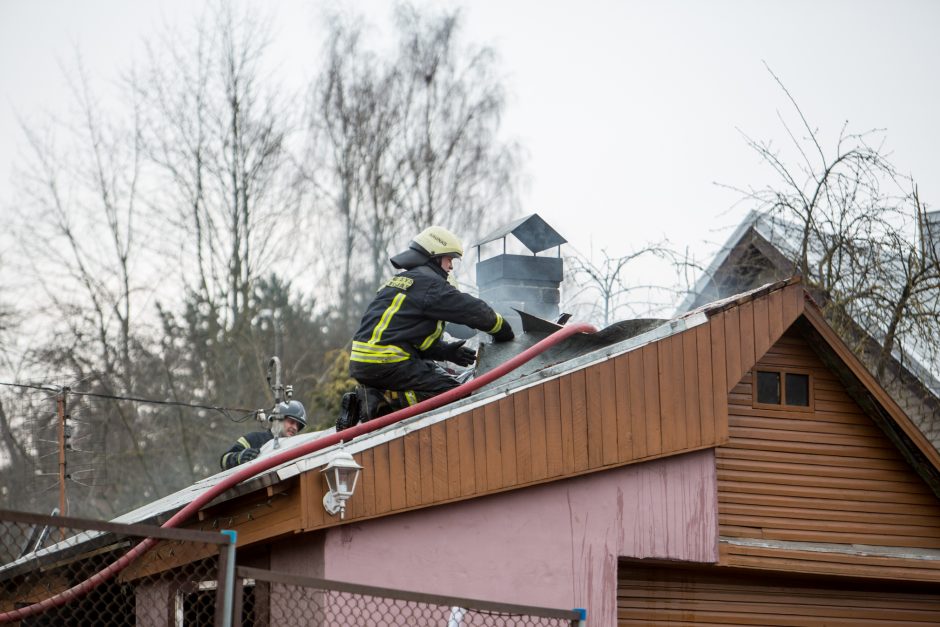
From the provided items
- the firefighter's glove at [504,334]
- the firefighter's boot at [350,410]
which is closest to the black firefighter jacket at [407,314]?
the firefighter's glove at [504,334]

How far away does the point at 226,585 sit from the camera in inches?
199

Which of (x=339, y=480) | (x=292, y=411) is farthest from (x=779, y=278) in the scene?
(x=339, y=480)

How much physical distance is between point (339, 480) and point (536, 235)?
6203 millimetres

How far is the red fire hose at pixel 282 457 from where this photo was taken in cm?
719

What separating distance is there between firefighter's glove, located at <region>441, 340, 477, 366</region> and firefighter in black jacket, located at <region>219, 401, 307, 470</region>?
268 centimetres

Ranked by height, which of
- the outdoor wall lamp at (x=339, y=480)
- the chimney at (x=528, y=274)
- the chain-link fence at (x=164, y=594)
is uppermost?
the chimney at (x=528, y=274)

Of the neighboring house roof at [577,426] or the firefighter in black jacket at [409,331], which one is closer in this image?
the neighboring house roof at [577,426]

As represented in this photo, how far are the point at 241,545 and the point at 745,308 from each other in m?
4.11

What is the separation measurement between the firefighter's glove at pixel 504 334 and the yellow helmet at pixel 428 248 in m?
0.69

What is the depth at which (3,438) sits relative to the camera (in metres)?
28.6

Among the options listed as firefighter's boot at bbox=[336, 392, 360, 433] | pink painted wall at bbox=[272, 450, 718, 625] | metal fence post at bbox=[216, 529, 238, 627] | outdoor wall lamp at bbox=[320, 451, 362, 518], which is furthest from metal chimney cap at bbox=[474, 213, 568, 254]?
metal fence post at bbox=[216, 529, 238, 627]

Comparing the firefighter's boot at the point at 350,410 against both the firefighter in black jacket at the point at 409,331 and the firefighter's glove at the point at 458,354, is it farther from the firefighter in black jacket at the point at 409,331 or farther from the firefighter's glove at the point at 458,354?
the firefighter's glove at the point at 458,354

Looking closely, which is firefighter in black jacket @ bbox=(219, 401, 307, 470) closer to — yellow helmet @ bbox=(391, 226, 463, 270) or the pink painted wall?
yellow helmet @ bbox=(391, 226, 463, 270)

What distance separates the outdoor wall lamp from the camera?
7227 mm
